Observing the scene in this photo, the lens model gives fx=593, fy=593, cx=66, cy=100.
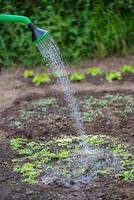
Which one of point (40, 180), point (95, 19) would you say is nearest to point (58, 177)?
point (40, 180)

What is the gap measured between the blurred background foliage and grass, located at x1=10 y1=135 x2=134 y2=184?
9.41 ft

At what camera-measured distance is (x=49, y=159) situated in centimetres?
456

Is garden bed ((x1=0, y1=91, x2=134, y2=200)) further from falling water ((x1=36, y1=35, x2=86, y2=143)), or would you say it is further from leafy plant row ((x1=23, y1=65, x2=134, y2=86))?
leafy plant row ((x1=23, y1=65, x2=134, y2=86))

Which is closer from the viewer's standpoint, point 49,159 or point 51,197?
point 51,197

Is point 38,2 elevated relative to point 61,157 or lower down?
elevated

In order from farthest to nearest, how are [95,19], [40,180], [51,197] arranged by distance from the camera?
[95,19]
[40,180]
[51,197]

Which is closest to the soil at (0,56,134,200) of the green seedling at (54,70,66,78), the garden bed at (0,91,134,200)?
the garden bed at (0,91,134,200)

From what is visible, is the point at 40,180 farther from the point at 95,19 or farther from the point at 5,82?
the point at 95,19

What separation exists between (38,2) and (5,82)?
1.50 meters

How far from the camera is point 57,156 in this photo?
4.58m

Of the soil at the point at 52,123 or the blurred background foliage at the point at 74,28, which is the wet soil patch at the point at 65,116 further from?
the blurred background foliage at the point at 74,28

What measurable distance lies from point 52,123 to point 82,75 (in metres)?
1.65

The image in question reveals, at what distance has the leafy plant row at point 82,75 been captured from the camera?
22.7 feet

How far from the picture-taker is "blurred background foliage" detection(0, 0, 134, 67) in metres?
7.72
